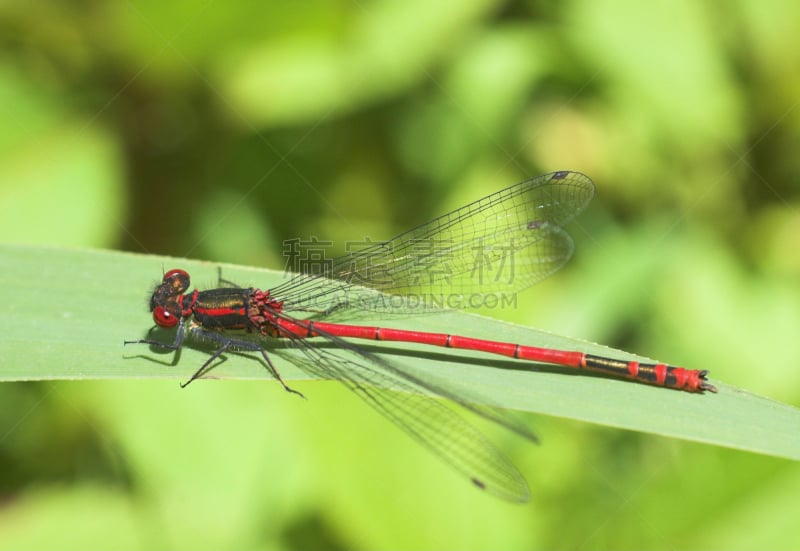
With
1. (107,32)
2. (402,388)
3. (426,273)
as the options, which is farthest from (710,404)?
(107,32)

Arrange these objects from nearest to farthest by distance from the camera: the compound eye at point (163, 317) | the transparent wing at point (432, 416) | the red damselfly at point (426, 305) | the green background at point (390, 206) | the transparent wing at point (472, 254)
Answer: the transparent wing at point (432, 416) → the red damselfly at point (426, 305) → the green background at point (390, 206) → the compound eye at point (163, 317) → the transparent wing at point (472, 254)

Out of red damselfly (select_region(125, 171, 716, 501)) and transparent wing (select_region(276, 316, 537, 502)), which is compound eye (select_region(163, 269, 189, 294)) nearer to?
red damselfly (select_region(125, 171, 716, 501))

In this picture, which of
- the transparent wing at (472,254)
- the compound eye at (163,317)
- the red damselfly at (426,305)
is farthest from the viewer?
the transparent wing at (472,254)

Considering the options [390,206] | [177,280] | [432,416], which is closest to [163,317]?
[177,280]

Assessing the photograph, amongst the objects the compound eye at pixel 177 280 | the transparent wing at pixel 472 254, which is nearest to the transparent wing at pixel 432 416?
the transparent wing at pixel 472 254

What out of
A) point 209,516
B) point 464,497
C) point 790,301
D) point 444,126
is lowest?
point 209,516

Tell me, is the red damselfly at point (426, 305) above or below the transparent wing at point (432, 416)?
above

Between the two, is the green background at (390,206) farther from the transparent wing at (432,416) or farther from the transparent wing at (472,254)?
the transparent wing at (472,254)

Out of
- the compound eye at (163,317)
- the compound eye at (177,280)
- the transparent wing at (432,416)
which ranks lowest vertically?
the transparent wing at (432,416)

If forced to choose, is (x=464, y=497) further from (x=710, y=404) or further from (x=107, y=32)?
(x=107, y=32)
